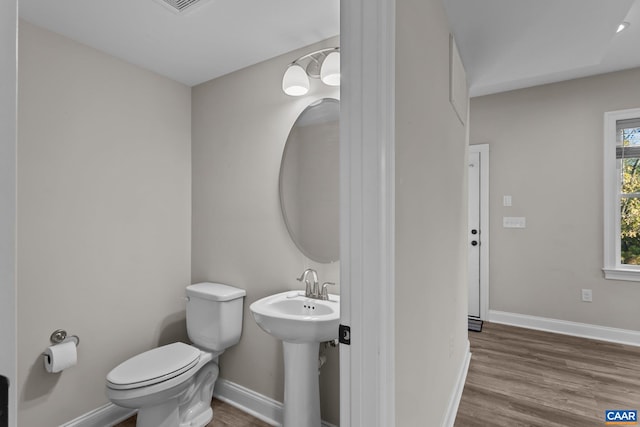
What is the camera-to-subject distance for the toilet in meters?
1.65

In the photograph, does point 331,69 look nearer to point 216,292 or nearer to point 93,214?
point 216,292

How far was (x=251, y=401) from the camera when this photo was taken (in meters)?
2.16

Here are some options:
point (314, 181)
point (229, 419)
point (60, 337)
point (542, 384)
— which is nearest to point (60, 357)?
point (60, 337)

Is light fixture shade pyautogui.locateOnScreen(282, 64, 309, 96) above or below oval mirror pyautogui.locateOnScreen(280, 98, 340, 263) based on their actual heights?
above

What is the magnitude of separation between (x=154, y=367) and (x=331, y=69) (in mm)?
1877

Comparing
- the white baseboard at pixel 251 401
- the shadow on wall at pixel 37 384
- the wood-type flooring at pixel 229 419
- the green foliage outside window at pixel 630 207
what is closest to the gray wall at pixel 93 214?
the shadow on wall at pixel 37 384

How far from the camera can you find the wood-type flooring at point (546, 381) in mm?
1962

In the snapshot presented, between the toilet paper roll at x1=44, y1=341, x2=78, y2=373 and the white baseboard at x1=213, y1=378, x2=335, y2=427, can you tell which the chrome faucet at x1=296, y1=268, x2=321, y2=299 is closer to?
the white baseboard at x1=213, y1=378, x2=335, y2=427

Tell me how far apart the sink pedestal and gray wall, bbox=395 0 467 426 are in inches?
23.1

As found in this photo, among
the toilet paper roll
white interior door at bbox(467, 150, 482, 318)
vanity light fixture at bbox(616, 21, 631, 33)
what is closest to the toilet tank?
the toilet paper roll

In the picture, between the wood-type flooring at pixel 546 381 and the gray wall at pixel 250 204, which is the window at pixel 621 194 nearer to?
the wood-type flooring at pixel 546 381

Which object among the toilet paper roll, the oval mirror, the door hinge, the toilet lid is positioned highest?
the oval mirror

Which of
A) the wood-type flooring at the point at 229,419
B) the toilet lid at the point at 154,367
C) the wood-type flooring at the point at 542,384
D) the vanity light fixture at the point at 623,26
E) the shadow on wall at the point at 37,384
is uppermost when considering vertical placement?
the vanity light fixture at the point at 623,26

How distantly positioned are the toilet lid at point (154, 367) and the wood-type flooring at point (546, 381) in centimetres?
159
